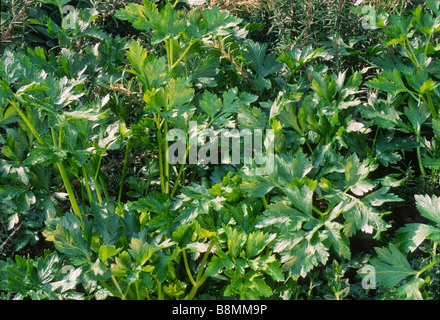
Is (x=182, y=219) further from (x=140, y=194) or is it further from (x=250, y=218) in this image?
(x=140, y=194)

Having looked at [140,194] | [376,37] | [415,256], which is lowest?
[415,256]

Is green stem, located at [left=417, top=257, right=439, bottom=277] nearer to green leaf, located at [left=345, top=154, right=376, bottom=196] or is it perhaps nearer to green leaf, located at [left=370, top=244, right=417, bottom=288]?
green leaf, located at [left=370, top=244, right=417, bottom=288]

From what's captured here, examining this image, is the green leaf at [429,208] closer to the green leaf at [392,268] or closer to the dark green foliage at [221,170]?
the dark green foliage at [221,170]

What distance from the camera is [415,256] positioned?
1638 mm

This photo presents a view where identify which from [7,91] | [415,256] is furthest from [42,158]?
[415,256]

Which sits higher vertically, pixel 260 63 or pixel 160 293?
pixel 260 63

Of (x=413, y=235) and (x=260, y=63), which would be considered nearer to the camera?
(x=413, y=235)

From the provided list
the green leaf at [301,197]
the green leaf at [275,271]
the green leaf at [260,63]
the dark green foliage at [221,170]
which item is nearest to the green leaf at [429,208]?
the dark green foliage at [221,170]

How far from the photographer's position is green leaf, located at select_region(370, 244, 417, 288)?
4.56ft

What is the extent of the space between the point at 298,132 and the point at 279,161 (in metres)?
0.23

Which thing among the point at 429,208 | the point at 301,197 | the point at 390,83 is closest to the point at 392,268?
the point at 429,208

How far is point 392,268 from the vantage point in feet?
4.61

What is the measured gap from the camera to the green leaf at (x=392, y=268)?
1.39m

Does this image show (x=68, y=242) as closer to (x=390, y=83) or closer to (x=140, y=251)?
(x=140, y=251)
